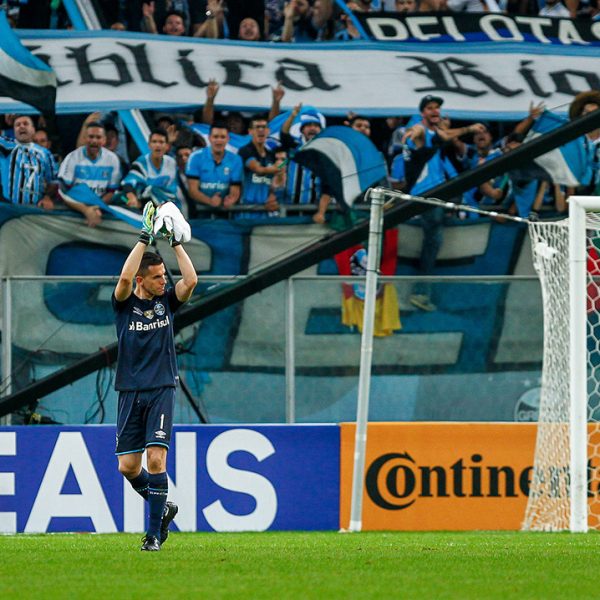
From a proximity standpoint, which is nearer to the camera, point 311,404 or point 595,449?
point 595,449

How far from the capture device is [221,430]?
12195mm

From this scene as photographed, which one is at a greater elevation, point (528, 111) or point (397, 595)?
point (528, 111)

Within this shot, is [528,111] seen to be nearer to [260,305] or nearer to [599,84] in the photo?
[599,84]

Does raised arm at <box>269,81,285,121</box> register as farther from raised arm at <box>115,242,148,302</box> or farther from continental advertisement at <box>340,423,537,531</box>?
raised arm at <box>115,242,148,302</box>

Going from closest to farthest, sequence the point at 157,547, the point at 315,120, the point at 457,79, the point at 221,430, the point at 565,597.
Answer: the point at 565,597 → the point at 157,547 → the point at 221,430 → the point at 315,120 → the point at 457,79

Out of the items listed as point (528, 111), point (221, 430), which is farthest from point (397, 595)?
point (528, 111)

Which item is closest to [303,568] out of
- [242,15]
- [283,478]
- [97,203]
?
[283,478]

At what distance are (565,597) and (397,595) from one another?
747mm

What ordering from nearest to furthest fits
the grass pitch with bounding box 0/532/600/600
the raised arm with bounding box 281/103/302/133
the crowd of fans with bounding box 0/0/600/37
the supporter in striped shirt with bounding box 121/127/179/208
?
1. the grass pitch with bounding box 0/532/600/600
2. the supporter in striped shirt with bounding box 121/127/179/208
3. the raised arm with bounding box 281/103/302/133
4. the crowd of fans with bounding box 0/0/600/37

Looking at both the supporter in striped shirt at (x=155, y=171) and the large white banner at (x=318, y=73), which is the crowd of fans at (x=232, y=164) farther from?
the large white banner at (x=318, y=73)

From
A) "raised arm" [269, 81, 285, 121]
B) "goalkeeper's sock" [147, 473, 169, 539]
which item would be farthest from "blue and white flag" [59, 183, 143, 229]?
"goalkeeper's sock" [147, 473, 169, 539]

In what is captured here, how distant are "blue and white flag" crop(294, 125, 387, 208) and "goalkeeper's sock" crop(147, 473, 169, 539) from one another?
6045 mm

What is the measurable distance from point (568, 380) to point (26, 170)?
6.10m

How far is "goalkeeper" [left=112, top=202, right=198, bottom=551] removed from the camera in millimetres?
8453
